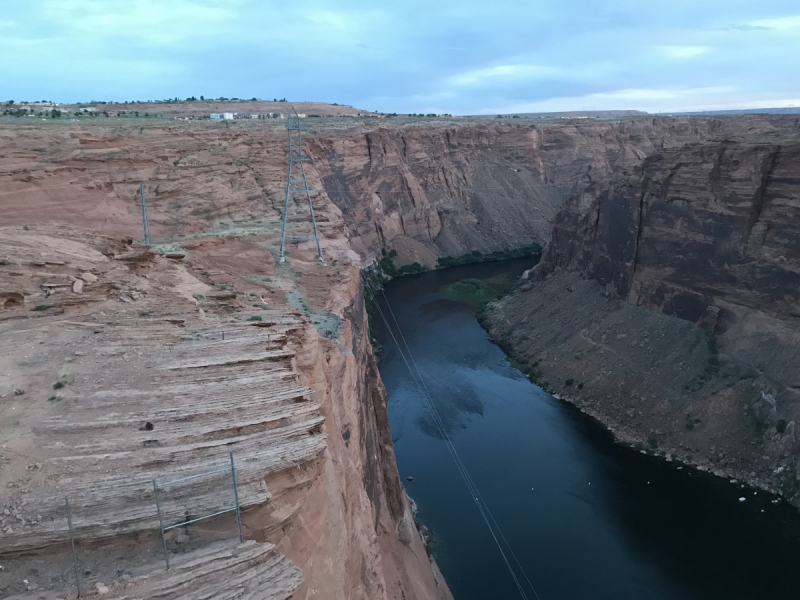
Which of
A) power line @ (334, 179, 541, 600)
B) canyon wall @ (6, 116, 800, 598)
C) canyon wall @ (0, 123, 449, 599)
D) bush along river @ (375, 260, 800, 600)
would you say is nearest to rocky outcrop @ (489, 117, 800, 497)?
canyon wall @ (6, 116, 800, 598)

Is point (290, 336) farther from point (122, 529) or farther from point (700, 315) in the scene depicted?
point (700, 315)

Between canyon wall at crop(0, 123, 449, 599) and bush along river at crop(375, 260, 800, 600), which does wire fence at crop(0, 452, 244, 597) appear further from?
bush along river at crop(375, 260, 800, 600)

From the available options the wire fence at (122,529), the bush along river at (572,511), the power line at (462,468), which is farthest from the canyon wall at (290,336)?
the power line at (462,468)

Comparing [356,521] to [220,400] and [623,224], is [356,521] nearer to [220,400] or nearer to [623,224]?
[220,400]

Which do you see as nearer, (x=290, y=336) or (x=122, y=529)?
(x=122, y=529)

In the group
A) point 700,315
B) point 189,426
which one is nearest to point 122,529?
point 189,426

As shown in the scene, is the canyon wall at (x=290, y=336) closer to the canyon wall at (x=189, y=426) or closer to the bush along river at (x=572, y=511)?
the canyon wall at (x=189, y=426)
